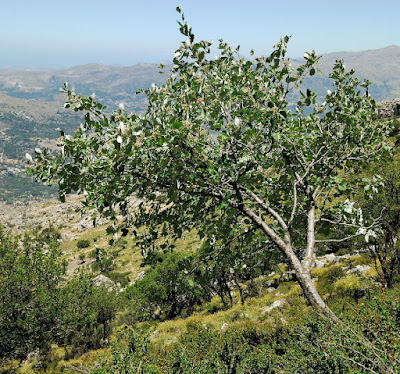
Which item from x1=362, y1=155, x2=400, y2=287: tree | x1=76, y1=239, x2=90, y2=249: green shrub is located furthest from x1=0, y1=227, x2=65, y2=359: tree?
x1=76, y1=239, x2=90, y2=249: green shrub

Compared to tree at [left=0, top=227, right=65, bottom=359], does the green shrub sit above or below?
below

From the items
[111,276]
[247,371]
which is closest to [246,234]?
[247,371]

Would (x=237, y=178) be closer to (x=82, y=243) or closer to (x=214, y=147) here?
(x=214, y=147)

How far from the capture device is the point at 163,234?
5129 millimetres

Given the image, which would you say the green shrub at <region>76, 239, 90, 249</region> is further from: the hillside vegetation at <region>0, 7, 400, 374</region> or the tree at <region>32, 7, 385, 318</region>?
the tree at <region>32, 7, 385, 318</region>

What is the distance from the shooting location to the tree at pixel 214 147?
353cm

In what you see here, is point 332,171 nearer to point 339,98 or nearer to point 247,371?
point 339,98

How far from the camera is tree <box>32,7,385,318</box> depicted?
3527mm

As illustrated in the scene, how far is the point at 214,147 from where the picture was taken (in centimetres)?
473

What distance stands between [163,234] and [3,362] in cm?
2745

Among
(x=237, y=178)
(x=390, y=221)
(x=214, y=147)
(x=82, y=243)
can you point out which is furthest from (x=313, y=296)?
(x=82, y=243)

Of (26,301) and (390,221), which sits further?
(26,301)

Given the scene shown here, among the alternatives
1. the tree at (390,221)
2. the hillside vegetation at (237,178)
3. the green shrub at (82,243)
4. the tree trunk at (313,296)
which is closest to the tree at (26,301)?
the hillside vegetation at (237,178)

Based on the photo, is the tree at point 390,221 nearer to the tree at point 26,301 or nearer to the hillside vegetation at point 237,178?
the hillside vegetation at point 237,178
